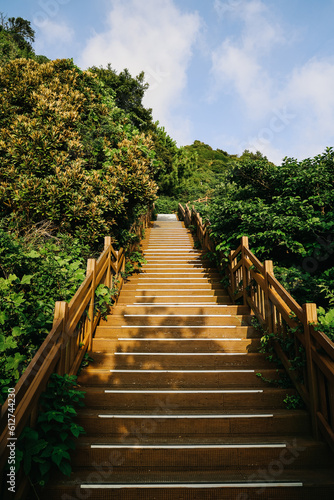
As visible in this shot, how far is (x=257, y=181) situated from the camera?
7445 mm

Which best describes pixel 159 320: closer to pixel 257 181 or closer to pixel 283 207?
pixel 283 207

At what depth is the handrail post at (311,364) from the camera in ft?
9.89

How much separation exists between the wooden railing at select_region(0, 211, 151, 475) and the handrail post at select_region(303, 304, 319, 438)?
2.70m

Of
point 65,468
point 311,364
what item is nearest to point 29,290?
point 65,468

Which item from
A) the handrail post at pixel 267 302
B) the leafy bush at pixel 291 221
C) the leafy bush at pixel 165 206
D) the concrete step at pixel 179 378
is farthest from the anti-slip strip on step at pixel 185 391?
the leafy bush at pixel 165 206

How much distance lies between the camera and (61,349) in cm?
317

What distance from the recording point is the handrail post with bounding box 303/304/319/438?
3.02 meters

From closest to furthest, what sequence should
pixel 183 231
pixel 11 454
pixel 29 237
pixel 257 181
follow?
pixel 11 454 → pixel 29 237 → pixel 257 181 → pixel 183 231

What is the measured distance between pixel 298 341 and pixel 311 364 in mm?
434

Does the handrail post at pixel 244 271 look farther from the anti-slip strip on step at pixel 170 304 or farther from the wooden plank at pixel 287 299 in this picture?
the wooden plank at pixel 287 299

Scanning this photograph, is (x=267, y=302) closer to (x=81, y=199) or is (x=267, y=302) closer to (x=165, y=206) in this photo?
(x=81, y=199)

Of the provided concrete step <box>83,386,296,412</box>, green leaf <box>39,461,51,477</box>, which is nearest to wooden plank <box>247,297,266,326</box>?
concrete step <box>83,386,296,412</box>

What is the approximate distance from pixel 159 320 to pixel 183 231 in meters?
9.17

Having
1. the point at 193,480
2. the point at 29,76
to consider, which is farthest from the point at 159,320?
the point at 29,76
